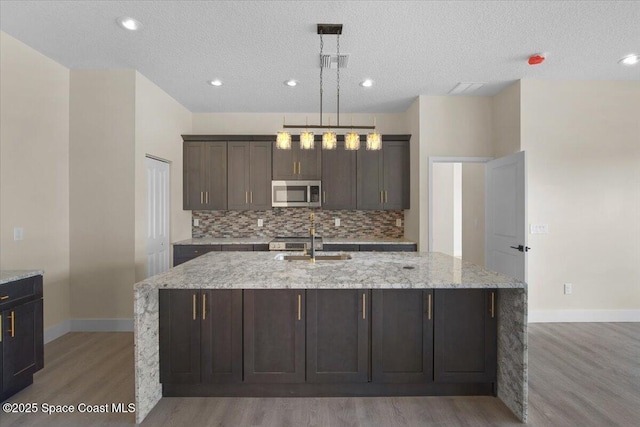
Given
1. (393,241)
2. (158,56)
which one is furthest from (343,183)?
(158,56)

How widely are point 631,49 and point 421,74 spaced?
196cm

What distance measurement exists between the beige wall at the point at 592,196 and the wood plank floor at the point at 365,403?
1178mm

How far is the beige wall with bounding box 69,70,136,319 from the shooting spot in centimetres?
371

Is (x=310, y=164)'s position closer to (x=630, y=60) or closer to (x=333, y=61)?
(x=333, y=61)

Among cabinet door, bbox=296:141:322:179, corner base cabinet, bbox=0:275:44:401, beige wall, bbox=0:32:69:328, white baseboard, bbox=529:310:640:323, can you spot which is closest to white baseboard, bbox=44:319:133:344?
beige wall, bbox=0:32:69:328

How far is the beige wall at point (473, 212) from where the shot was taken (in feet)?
17.3

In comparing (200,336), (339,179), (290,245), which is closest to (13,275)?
(200,336)

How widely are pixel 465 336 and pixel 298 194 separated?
3.24 metres

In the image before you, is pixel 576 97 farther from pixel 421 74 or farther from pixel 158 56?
pixel 158 56

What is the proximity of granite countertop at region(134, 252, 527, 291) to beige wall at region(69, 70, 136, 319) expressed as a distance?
147cm

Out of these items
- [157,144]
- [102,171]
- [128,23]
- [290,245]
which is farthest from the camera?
[290,245]

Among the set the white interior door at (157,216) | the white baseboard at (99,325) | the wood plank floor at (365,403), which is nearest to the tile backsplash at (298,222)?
the white interior door at (157,216)

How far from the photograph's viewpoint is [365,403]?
2357mm

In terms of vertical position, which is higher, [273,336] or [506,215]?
[506,215]
